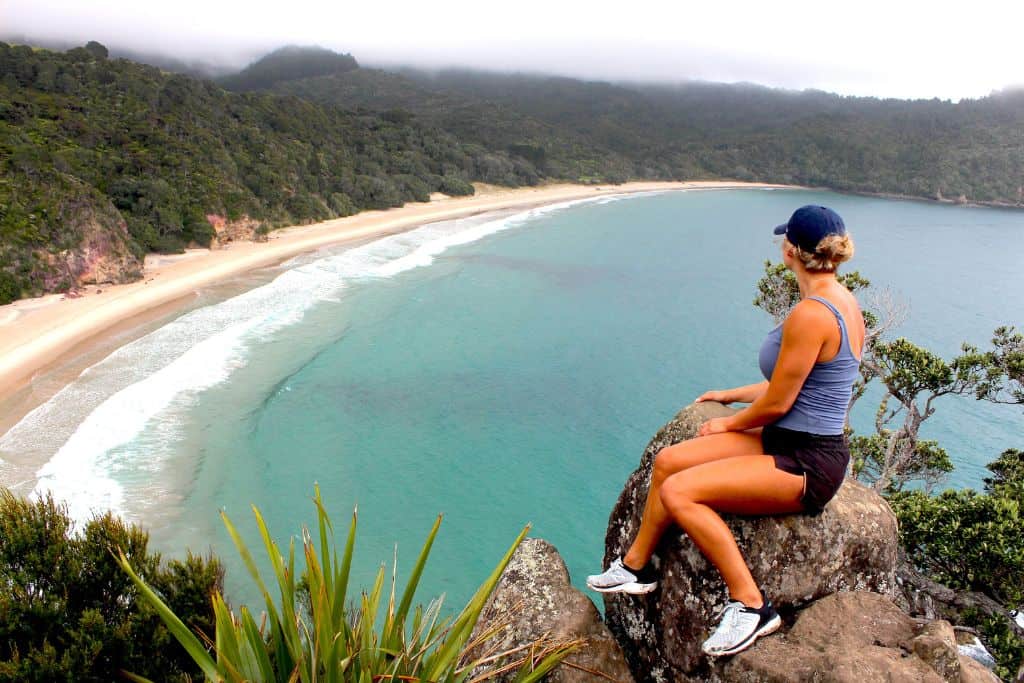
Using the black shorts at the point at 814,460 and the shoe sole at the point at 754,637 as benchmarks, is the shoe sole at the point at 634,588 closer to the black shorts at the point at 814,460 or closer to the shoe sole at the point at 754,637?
the shoe sole at the point at 754,637

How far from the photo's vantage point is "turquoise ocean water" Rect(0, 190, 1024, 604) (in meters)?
11.1

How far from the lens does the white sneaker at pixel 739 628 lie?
2812 mm

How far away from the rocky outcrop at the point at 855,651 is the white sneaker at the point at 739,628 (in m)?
0.08

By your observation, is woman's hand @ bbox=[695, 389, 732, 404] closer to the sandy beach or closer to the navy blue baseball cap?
the navy blue baseball cap

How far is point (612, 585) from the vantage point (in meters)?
3.26

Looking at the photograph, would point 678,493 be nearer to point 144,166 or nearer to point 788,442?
point 788,442

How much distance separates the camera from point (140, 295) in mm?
Result: 21766

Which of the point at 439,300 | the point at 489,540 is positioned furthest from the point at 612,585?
the point at 439,300

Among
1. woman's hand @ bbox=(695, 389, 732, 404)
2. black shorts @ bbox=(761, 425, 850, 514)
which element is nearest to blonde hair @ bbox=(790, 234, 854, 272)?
black shorts @ bbox=(761, 425, 850, 514)

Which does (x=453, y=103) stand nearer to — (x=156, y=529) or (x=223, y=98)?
(x=223, y=98)

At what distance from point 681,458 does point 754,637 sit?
0.85 m

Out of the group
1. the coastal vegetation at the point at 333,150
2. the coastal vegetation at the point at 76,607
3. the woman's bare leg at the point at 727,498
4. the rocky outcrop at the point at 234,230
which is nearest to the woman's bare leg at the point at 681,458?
the woman's bare leg at the point at 727,498

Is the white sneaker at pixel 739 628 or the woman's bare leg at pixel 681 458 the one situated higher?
the woman's bare leg at pixel 681 458

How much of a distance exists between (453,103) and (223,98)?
76610mm
